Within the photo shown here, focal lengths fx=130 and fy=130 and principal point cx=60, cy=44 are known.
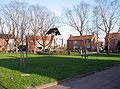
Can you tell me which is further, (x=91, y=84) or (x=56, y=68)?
(x=56, y=68)

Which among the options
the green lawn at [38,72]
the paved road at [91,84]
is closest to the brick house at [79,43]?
the green lawn at [38,72]

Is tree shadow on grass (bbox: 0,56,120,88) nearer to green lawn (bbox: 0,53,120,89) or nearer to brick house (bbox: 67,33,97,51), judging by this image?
green lawn (bbox: 0,53,120,89)

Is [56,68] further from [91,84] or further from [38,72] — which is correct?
[91,84]

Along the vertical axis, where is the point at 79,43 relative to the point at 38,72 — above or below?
above

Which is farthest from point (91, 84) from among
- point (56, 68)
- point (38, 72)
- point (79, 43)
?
point (79, 43)

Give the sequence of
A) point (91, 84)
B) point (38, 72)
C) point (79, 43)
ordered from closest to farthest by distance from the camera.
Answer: point (91, 84) → point (38, 72) → point (79, 43)

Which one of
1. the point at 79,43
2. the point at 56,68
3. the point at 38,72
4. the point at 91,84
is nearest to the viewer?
the point at 91,84

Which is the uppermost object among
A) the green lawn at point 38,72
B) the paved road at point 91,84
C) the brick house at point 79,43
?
the brick house at point 79,43

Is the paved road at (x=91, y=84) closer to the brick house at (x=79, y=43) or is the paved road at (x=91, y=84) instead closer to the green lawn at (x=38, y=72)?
the green lawn at (x=38, y=72)

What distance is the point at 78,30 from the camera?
3991 cm

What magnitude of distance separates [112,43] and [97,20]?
23.6m

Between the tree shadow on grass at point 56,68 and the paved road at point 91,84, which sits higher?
the tree shadow on grass at point 56,68

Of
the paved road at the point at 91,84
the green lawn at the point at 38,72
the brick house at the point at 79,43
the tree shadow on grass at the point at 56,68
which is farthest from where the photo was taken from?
the brick house at the point at 79,43

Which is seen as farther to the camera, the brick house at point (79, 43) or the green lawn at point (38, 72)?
the brick house at point (79, 43)
